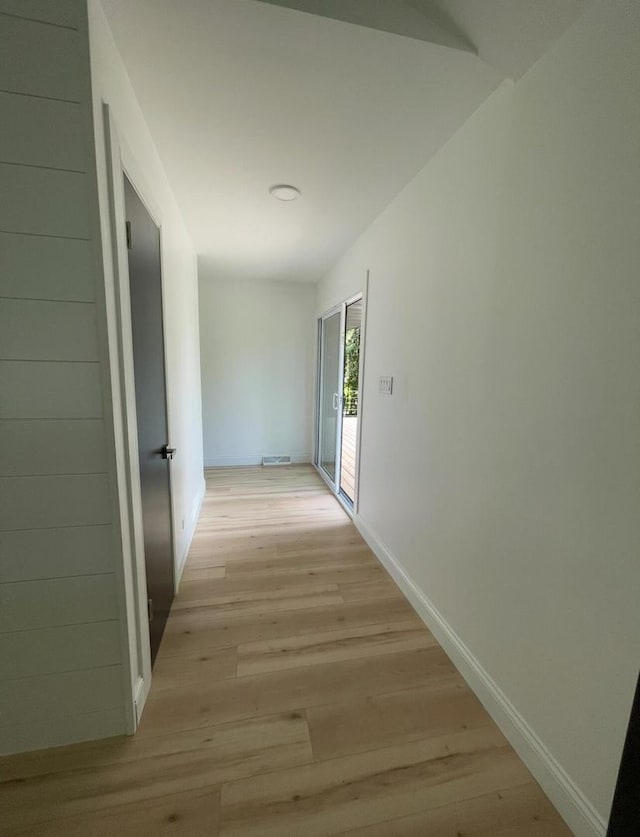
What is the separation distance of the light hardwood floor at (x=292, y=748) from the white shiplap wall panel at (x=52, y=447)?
3.48 ft

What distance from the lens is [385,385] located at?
7.75 ft

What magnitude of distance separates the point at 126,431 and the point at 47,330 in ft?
1.27

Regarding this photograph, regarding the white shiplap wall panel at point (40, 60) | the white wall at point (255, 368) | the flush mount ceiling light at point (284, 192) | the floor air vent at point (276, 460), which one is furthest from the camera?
the floor air vent at point (276, 460)

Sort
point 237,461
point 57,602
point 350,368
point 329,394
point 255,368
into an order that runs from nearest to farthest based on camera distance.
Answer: point 57,602 → point 350,368 → point 329,394 → point 255,368 → point 237,461

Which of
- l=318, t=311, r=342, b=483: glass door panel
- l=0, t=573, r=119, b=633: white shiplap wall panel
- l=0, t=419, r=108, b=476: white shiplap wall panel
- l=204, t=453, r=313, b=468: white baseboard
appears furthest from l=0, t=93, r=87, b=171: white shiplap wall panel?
l=204, t=453, r=313, b=468: white baseboard

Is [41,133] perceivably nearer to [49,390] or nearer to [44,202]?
[44,202]

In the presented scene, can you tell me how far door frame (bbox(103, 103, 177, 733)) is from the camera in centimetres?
108

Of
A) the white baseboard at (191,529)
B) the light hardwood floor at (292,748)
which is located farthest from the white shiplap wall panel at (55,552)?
the white baseboard at (191,529)

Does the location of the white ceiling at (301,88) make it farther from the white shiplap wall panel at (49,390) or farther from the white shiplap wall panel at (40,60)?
the white shiplap wall panel at (49,390)

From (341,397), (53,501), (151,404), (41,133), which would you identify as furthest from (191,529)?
(41,133)

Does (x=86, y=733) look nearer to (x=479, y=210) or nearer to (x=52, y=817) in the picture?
(x=52, y=817)

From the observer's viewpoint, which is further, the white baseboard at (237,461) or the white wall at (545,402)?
the white baseboard at (237,461)

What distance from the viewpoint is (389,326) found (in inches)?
89.7

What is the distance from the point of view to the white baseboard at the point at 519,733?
1031 millimetres
